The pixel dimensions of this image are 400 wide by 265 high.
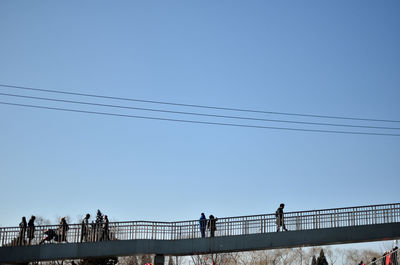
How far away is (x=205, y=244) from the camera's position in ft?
114

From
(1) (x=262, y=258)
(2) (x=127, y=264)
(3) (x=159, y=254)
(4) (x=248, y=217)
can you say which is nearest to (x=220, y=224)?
(4) (x=248, y=217)

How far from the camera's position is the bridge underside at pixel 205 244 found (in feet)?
107

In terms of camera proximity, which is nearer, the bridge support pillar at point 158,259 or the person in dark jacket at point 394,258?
the person in dark jacket at point 394,258

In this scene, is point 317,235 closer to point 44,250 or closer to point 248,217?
point 248,217

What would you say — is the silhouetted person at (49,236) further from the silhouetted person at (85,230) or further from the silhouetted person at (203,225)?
the silhouetted person at (203,225)

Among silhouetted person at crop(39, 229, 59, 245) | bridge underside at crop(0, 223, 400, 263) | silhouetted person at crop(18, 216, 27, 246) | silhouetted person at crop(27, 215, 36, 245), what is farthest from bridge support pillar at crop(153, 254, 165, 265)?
silhouetted person at crop(18, 216, 27, 246)

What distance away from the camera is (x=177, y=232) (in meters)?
35.4

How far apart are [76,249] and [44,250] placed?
2148 mm

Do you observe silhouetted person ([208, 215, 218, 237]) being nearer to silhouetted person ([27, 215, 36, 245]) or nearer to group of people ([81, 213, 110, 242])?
group of people ([81, 213, 110, 242])

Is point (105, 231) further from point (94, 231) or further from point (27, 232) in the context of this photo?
point (27, 232)

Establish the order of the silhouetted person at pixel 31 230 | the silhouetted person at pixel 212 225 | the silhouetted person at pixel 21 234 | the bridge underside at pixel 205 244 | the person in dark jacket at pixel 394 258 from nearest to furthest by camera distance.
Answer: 1. the person in dark jacket at pixel 394 258
2. the bridge underside at pixel 205 244
3. the silhouetted person at pixel 212 225
4. the silhouetted person at pixel 31 230
5. the silhouetted person at pixel 21 234

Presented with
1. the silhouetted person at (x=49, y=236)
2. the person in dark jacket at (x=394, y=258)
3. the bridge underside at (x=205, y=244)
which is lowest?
the person in dark jacket at (x=394, y=258)

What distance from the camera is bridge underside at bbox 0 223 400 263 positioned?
107 feet

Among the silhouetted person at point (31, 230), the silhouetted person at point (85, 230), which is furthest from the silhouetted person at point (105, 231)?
the silhouetted person at point (31, 230)
